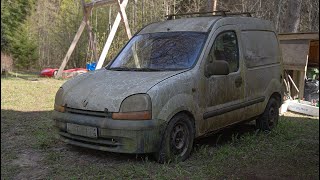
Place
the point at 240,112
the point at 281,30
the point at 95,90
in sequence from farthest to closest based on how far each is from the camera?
the point at 281,30 < the point at 240,112 < the point at 95,90

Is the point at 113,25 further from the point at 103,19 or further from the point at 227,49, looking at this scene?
the point at 227,49

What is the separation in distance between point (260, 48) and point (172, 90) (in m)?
2.41

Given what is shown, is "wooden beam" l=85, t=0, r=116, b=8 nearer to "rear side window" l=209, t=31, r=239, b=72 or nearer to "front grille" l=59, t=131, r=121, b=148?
"rear side window" l=209, t=31, r=239, b=72

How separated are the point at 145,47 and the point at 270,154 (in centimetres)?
227

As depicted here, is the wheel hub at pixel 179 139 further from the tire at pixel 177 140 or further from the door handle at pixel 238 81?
the door handle at pixel 238 81

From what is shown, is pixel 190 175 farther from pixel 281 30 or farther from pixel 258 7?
pixel 281 30

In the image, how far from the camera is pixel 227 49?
5348 mm

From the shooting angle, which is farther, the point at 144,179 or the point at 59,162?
the point at 59,162

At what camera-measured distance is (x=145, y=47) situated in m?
5.32

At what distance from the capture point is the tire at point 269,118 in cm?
632

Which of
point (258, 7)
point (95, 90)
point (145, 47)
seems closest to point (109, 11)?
point (258, 7)

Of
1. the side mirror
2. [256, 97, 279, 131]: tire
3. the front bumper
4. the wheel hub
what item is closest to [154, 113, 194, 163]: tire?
the wheel hub

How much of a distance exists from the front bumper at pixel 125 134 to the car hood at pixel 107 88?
0.15m

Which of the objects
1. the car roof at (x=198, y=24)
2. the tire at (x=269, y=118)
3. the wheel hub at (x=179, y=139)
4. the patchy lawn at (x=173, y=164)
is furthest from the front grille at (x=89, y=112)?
the tire at (x=269, y=118)
